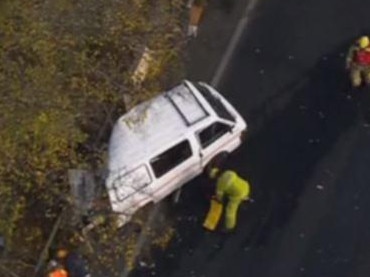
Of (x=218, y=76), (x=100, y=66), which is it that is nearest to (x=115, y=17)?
(x=100, y=66)

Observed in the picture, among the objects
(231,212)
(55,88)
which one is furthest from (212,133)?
(55,88)

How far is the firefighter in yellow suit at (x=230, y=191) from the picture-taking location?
17.6 m

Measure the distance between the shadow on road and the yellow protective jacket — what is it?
1.74 ft

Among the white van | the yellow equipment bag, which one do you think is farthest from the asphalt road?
the white van

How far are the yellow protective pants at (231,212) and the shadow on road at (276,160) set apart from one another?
186mm

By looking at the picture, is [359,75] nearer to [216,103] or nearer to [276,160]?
[276,160]

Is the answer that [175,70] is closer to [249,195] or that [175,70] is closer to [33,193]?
[249,195]

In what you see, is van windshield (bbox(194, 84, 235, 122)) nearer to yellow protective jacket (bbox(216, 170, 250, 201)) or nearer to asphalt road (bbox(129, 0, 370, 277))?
asphalt road (bbox(129, 0, 370, 277))

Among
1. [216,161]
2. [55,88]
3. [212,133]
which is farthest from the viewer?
[216,161]

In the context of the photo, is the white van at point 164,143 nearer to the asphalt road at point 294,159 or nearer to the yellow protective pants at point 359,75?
the asphalt road at point 294,159

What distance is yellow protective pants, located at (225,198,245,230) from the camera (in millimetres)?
17844

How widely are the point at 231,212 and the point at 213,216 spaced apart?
15.1 inches

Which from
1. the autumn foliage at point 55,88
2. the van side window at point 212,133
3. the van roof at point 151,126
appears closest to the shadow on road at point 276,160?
the van side window at point 212,133

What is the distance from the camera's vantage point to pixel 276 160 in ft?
61.4
